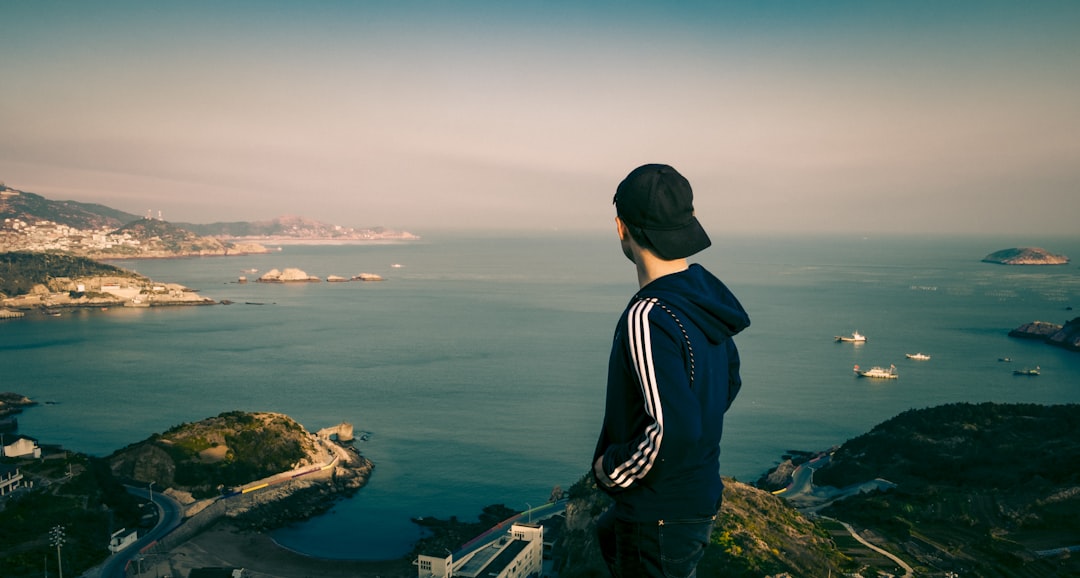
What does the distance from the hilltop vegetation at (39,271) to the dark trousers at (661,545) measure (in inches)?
3065

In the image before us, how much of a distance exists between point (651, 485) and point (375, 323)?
55.4 metres

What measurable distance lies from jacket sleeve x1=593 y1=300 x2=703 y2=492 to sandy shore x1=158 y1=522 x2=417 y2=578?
57.6 ft

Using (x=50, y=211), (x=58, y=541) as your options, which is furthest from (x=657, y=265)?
(x=50, y=211)

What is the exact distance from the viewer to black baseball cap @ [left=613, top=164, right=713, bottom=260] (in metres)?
1.34

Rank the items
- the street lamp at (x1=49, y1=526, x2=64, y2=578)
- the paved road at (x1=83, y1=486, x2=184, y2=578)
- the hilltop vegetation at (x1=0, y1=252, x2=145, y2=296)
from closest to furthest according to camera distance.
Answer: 1. the street lamp at (x1=49, y1=526, x2=64, y2=578)
2. the paved road at (x1=83, y1=486, x2=184, y2=578)
3. the hilltop vegetation at (x1=0, y1=252, x2=145, y2=296)

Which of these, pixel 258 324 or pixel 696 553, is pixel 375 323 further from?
pixel 696 553

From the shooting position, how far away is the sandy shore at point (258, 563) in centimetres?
1723

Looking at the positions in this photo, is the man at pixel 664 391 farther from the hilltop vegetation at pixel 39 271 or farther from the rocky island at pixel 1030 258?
the rocky island at pixel 1030 258

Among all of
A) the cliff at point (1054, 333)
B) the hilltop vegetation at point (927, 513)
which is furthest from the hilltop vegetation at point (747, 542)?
the cliff at point (1054, 333)

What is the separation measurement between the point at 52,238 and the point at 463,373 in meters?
92.1

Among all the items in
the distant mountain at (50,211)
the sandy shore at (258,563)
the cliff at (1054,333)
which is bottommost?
the sandy shore at (258,563)

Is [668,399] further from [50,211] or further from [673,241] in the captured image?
[50,211]

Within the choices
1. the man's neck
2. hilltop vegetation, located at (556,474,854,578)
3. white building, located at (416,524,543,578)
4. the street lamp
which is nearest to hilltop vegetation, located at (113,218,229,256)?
the street lamp

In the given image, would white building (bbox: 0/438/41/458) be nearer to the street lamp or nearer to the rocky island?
the street lamp
